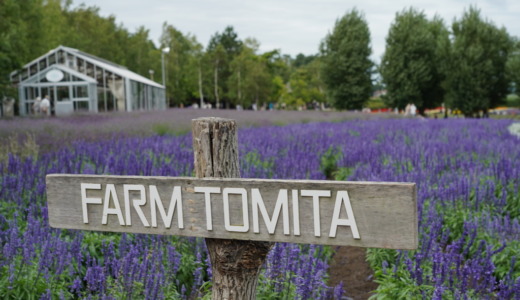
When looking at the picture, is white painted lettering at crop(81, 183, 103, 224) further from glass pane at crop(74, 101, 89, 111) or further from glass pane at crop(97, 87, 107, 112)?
glass pane at crop(97, 87, 107, 112)

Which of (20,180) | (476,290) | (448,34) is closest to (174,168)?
(20,180)

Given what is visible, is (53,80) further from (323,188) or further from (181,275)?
(323,188)

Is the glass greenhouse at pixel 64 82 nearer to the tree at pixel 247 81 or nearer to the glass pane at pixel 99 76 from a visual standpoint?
the glass pane at pixel 99 76

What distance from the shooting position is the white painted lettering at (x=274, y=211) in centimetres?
160

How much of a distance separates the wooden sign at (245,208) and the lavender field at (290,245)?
2.95ft

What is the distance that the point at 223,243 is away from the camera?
5.84 ft

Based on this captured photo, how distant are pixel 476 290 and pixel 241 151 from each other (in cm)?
493

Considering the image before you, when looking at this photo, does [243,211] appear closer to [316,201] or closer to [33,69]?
[316,201]

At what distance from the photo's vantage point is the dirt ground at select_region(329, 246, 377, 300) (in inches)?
154

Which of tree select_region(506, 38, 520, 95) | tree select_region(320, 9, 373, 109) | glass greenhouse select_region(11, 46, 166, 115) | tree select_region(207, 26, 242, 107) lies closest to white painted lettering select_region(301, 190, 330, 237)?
glass greenhouse select_region(11, 46, 166, 115)

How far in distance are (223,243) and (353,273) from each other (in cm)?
279

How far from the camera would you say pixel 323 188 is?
5.13 feet

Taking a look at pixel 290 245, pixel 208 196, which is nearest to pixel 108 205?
pixel 208 196

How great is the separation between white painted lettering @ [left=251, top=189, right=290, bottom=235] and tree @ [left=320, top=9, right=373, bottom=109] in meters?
39.3
